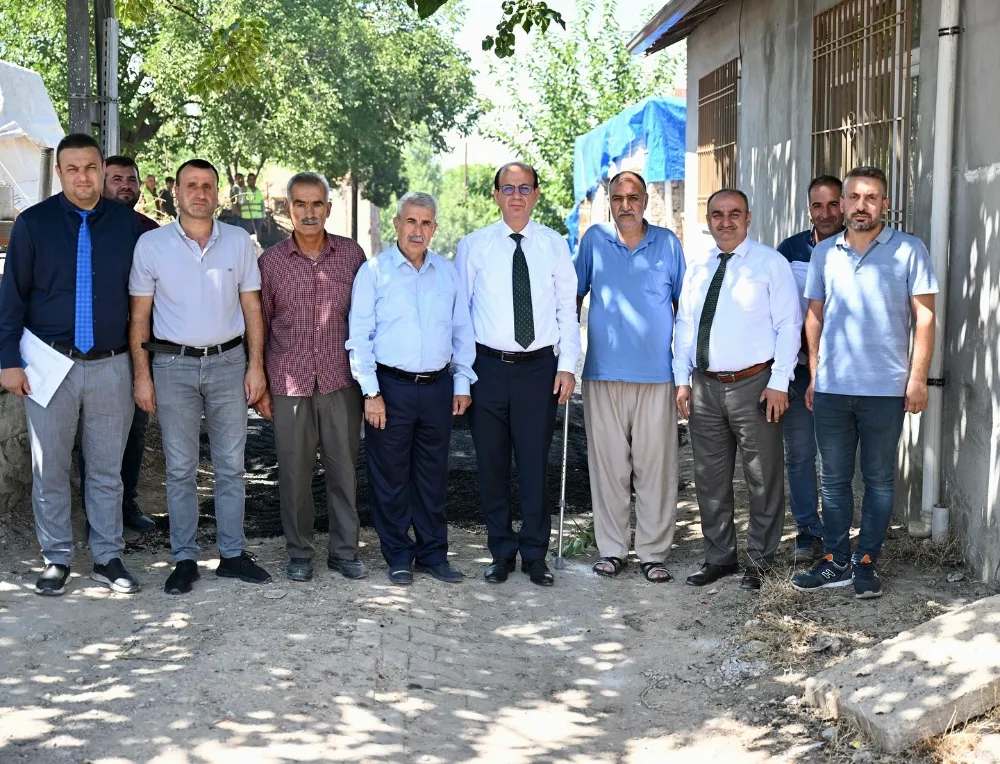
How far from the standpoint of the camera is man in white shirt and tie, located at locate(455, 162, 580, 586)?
19.1 feet

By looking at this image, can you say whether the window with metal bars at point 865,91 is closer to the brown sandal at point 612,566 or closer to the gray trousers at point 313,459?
the brown sandal at point 612,566

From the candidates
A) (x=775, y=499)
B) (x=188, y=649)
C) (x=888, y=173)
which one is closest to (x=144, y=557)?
(x=188, y=649)

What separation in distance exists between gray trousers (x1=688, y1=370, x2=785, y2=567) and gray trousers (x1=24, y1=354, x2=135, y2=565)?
2.84 metres

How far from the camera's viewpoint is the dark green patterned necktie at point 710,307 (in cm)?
573

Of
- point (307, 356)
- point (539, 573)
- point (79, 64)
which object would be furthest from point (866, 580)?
point (79, 64)

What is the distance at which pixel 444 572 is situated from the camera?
6.04 meters

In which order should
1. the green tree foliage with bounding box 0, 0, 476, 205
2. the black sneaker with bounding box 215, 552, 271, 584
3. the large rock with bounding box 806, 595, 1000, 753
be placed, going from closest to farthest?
the large rock with bounding box 806, 595, 1000, 753
the black sneaker with bounding box 215, 552, 271, 584
the green tree foliage with bounding box 0, 0, 476, 205

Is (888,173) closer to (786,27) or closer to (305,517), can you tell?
(786,27)

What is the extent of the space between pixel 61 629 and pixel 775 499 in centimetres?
346

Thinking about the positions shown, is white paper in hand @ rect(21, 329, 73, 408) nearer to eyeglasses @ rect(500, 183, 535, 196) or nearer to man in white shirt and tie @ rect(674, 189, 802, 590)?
eyeglasses @ rect(500, 183, 535, 196)

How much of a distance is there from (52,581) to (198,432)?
0.98 m

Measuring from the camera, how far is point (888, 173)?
701cm

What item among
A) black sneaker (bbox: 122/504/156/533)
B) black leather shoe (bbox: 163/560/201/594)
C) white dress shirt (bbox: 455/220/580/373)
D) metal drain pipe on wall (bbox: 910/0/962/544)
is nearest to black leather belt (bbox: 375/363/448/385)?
white dress shirt (bbox: 455/220/580/373)

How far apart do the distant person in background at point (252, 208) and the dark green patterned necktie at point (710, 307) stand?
26783 millimetres
